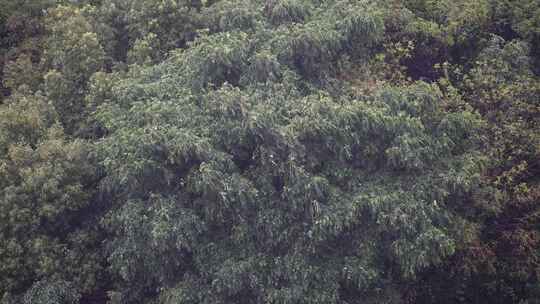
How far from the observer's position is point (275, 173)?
42.1ft

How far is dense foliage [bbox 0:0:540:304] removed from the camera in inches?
492

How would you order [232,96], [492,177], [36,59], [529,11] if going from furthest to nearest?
[36,59] → [529,11] → [492,177] → [232,96]

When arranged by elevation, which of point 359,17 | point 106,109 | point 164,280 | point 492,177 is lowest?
point 164,280

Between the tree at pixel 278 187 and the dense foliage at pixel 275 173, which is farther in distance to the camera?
the dense foliage at pixel 275 173

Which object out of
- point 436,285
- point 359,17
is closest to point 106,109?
point 359,17

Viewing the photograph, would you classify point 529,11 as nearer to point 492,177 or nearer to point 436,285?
point 492,177

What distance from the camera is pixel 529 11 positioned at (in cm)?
1717

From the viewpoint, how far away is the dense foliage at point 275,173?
12.5 metres

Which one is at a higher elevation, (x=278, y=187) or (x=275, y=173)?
(x=275, y=173)

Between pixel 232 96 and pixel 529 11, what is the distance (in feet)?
32.3

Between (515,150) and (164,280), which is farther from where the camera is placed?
(515,150)

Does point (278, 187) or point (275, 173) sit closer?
point (275, 173)

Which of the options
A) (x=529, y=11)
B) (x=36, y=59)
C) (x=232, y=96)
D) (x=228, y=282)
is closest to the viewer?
(x=228, y=282)

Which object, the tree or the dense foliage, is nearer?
the tree
